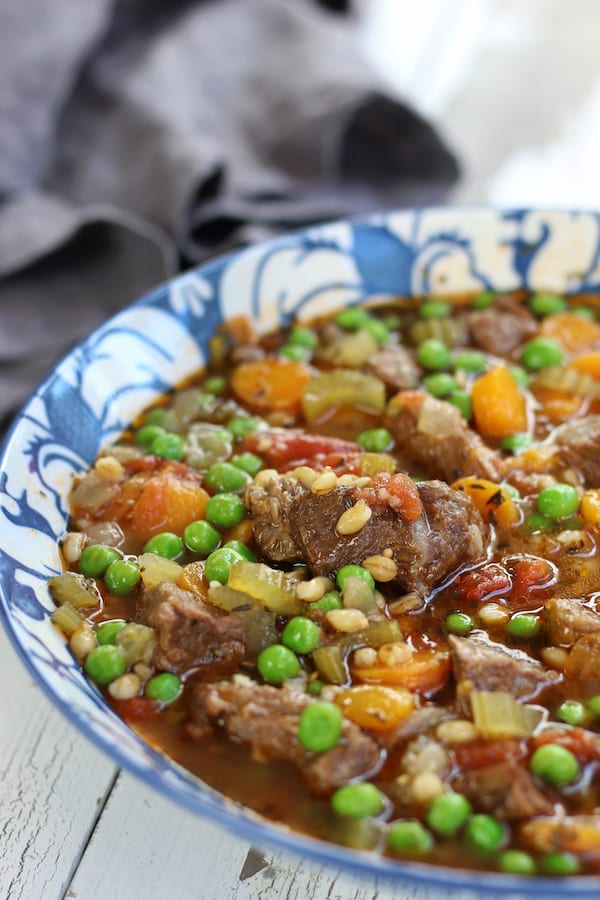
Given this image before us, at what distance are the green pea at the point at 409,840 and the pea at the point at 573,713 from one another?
73 cm

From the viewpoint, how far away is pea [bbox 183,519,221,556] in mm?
4500

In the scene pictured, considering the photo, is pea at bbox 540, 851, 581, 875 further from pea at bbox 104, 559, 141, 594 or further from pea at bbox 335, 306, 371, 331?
→ pea at bbox 335, 306, 371, 331

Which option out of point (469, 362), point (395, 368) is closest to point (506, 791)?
point (395, 368)

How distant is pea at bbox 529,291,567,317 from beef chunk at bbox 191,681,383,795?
3.16 meters

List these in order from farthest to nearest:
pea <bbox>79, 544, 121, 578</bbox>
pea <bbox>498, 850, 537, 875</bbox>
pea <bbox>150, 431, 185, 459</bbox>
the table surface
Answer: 1. pea <bbox>150, 431, 185, 459</bbox>
2. pea <bbox>79, 544, 121, 578</bbox>
3. the table surface
4. pea <bbox>498, 850, 537, 875</bbox>

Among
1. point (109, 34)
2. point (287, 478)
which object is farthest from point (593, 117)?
point (287, 478)

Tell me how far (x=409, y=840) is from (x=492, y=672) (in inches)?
28.9

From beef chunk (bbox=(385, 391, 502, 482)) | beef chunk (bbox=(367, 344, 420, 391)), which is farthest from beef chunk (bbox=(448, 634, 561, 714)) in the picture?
beef chunk (bbox=(367, 344, 420, 391))

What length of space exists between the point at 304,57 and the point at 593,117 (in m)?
2.64

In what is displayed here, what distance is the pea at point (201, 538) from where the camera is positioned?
4500 millimetres

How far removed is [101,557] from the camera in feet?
14.3

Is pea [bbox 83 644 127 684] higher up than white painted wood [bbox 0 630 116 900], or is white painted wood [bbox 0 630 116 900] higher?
pea [bbox 83 644 127 684]

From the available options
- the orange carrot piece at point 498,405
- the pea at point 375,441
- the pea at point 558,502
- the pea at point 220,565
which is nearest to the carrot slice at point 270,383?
the pea at point 375,441

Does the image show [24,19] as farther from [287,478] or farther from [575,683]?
[575,683]
